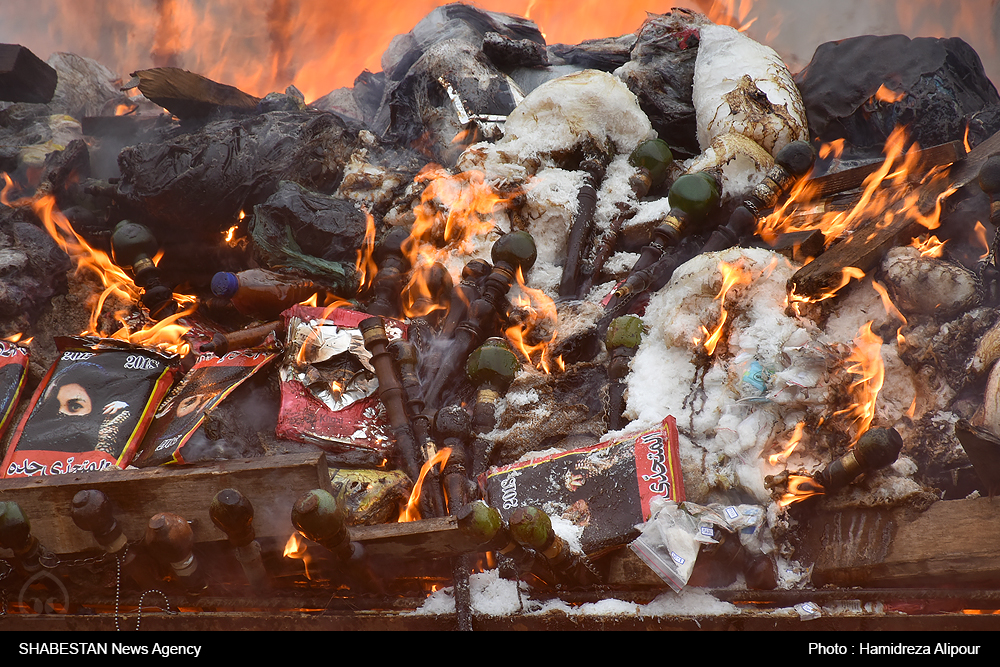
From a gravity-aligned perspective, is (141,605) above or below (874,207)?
below

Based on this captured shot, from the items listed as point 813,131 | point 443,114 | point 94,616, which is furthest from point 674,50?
point 94,616

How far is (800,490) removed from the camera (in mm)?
2508

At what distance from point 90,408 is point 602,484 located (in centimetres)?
244

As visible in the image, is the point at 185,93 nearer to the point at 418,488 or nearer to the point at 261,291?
the point at 261,291

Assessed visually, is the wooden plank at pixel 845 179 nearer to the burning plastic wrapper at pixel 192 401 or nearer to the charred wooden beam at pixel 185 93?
the burning plastic wrapper at pixel 192 401

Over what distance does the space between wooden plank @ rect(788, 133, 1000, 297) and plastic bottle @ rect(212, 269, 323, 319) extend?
2746 mm

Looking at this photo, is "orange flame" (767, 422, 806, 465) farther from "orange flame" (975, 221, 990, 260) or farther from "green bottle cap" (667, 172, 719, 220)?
"green bottle cap" (667, 172, 719, 220)

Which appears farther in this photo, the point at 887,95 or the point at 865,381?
the point at 887,95

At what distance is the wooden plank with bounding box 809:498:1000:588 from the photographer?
81.6 inches

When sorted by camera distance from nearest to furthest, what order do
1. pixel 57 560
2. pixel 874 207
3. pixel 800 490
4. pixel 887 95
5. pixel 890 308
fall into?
pixel 57 560, pixel 800 490, pixel 890 308, pixel 874 207, pixel 887 95

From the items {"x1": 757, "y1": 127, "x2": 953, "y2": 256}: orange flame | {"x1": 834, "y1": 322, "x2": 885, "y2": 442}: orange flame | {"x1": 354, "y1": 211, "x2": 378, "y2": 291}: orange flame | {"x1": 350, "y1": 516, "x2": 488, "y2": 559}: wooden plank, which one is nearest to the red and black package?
{"x1": 354, "y1": 211, "x2": 378, "y2": 291}: orange flame

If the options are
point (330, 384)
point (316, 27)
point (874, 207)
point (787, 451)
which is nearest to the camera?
point (787, 451)

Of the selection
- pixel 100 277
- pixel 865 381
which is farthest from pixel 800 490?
pixel 100 277

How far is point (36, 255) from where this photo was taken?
3986 millimetres
